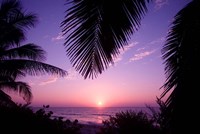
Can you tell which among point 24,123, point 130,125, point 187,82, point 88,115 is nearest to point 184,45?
point 187,82

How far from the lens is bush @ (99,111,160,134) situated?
22.8 ft

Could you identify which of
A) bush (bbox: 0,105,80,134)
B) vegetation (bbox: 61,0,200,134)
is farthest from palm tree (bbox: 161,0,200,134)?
bush (bbox: 0,105,80,134)

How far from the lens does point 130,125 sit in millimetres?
7055

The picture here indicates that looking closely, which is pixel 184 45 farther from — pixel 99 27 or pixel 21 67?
pixel 21 67

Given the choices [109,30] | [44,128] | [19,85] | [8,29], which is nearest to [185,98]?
[109,30]

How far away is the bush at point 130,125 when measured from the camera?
6.94m

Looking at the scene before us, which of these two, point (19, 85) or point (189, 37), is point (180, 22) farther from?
point (19, 85)

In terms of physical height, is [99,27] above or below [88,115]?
above

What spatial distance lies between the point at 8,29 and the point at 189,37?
9.06 m

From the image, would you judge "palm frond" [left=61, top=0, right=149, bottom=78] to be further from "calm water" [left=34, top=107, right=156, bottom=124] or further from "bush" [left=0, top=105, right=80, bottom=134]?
"calm water" [left=34, top=107, right=156, bottom=124]

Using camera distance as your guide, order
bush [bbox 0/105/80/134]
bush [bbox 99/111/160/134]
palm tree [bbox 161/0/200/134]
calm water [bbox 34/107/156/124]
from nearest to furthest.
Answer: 1. palm tree [bbox 161/0/200/134]
2. bush [bbox 0/105/80/134]
3. bush [bbox 99/111/160/134]
4. calm water [bbox 34/107/156/124]

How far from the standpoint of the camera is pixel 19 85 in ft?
37.3

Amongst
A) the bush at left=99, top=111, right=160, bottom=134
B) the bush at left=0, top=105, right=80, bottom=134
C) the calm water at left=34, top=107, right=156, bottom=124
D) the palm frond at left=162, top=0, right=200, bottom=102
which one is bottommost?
the calm water at left=34, top=107, right=156, bottom=124

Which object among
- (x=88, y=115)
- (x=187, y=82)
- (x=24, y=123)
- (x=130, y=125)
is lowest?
(x=88, y=115)
